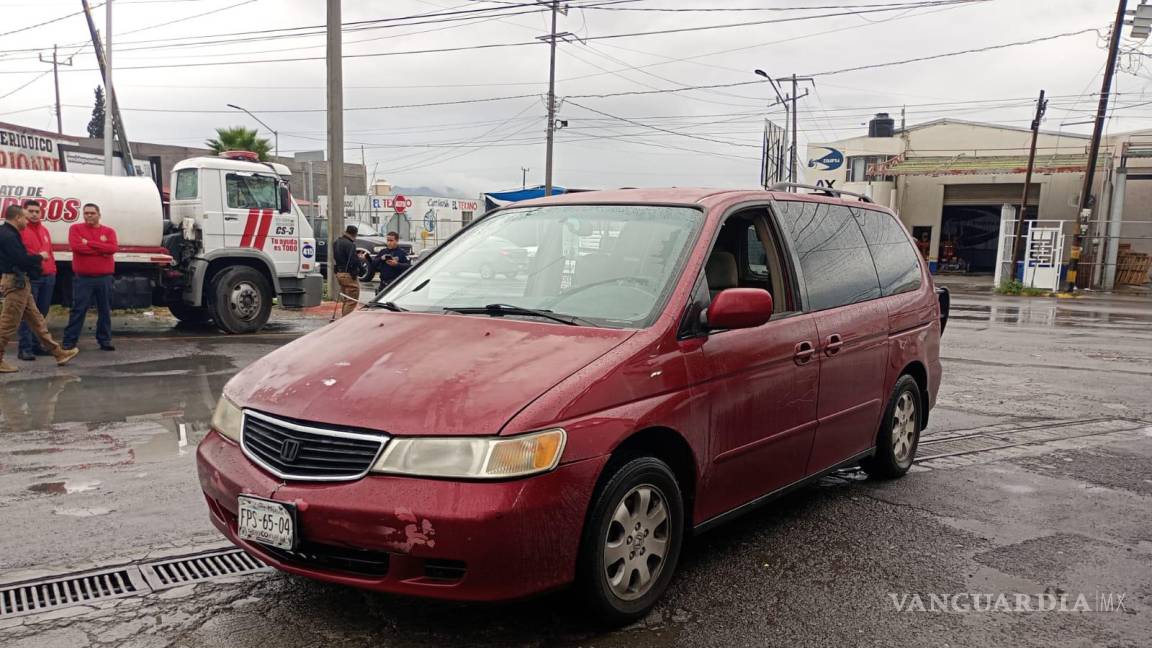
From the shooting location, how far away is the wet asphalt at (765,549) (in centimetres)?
330

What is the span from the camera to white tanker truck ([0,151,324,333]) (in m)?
11.7

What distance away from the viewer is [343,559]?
9.84 ft

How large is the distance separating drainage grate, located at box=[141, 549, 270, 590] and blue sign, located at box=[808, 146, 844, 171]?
49794 millimetres

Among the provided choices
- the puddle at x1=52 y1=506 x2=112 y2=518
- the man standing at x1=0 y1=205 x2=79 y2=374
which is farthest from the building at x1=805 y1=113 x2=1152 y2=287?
the puddle at x1=52 y1=506 x2=112 y2=518

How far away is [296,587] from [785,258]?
282 cm

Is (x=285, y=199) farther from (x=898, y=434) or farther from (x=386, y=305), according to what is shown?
(x=898, y=434)

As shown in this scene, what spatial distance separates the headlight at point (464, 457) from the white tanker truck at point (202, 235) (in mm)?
10715

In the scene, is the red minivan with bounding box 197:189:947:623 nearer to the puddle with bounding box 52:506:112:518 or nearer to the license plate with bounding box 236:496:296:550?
the license plate with bounding box 236:496:296:550

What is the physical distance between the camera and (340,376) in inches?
130

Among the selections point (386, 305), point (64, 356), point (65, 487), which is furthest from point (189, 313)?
point (386, 305)

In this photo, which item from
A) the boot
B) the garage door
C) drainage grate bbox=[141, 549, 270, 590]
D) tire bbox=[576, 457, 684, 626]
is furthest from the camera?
the garage door

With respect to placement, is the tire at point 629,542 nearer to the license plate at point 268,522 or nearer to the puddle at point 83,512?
the license plate at point 268,522

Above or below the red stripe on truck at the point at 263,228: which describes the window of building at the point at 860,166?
above

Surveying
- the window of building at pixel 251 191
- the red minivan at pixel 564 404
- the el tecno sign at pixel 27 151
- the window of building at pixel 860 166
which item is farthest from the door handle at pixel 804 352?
the window of building at pixel 860 166
